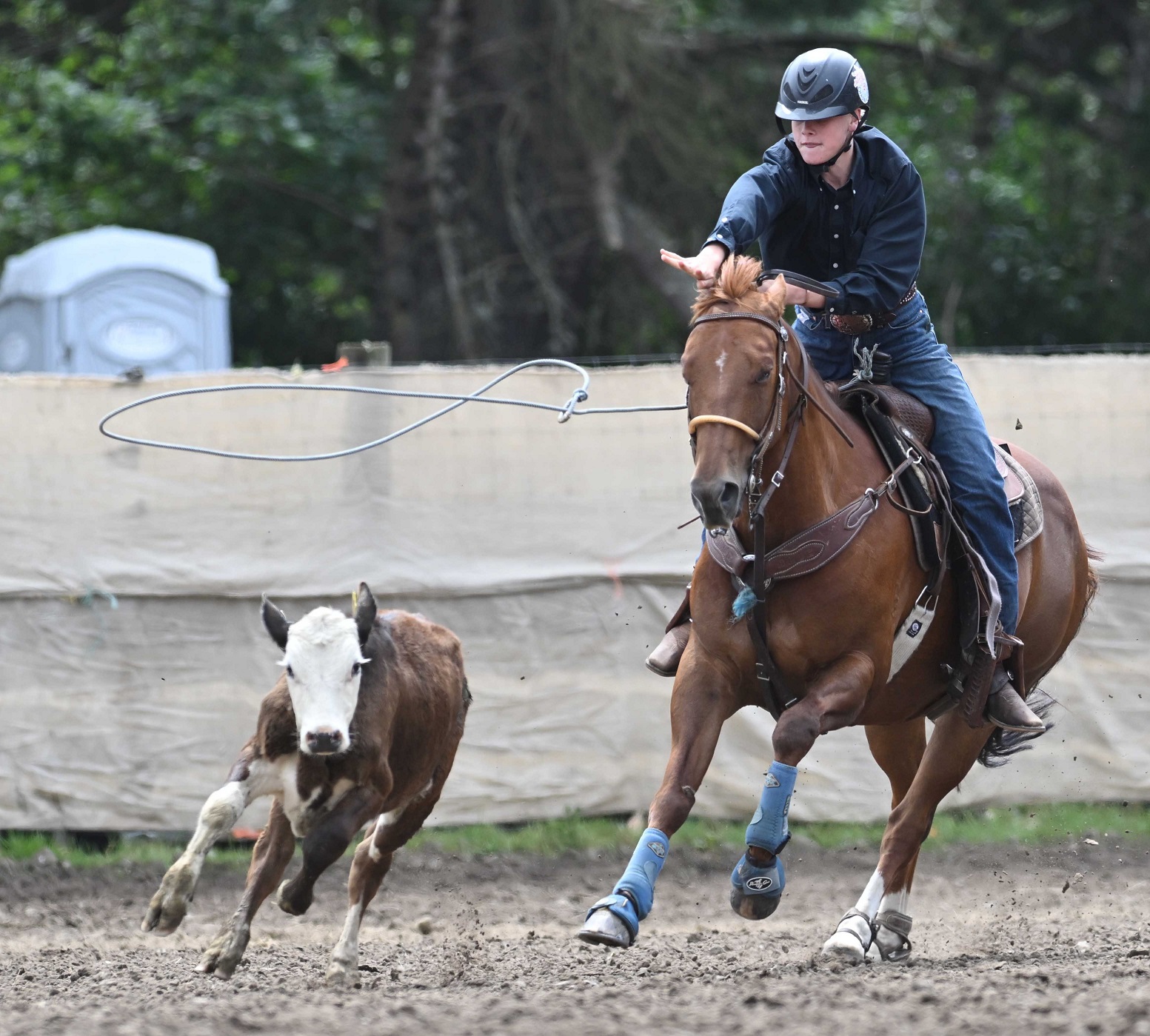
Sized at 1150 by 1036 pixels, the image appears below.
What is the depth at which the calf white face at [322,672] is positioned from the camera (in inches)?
213

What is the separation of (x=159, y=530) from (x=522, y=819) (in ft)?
8.66

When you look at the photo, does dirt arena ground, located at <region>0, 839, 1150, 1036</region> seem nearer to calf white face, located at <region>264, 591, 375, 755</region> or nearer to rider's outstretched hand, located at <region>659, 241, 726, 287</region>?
calf white face, located at <region>264, 591, 375, 755</region>

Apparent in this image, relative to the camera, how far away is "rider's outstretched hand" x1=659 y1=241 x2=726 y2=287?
499cm

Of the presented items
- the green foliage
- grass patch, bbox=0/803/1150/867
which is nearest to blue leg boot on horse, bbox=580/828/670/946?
grass patch, bbox=0/803/1150/867

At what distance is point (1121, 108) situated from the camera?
1512cm

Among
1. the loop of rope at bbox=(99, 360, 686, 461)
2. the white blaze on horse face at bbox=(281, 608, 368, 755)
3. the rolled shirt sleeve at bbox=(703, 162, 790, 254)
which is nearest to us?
the rolled shirt sleeve at bbox=(703, 162, 790, 254)

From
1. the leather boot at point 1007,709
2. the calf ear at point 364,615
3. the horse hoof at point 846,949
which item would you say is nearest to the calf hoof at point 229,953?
the calf ear at point 364,615

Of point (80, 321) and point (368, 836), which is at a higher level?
point (80, 321)

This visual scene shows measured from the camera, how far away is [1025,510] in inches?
255

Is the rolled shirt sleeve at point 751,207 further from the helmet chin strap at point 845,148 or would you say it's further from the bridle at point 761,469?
the bridle at point 761,469

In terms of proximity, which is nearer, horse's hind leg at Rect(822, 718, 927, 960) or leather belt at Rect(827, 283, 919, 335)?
leather belt at Rect(827, 283, 919, 335)

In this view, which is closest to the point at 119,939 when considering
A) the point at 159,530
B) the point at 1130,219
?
the point at 159,530

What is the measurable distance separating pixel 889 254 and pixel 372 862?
125 inches

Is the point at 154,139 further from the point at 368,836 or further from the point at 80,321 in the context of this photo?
the point at 368,836
